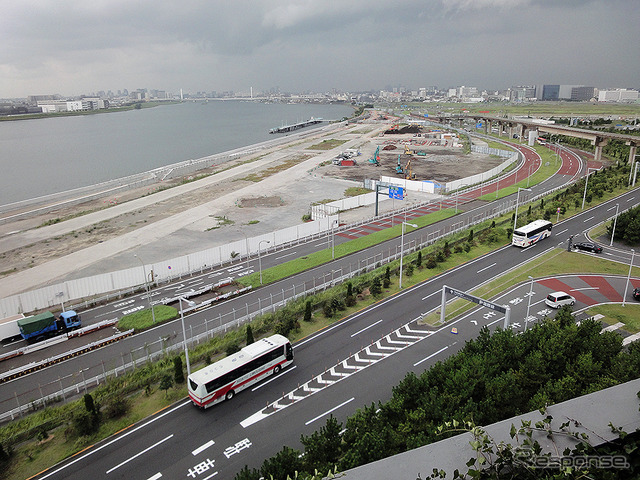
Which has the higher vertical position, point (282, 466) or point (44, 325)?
point (282, 466)

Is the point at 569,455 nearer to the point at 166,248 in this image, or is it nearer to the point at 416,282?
the point at 416,282

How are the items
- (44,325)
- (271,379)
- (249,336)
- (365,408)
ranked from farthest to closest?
(44,325) → (249,336) → (271,379) → (365,408)

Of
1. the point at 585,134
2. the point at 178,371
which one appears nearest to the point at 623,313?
the point at 178,371

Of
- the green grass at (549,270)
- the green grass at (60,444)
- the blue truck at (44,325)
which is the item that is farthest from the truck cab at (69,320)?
the green grass at (549,270)

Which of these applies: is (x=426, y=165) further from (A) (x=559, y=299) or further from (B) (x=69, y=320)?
(B) (x=69, y=320)

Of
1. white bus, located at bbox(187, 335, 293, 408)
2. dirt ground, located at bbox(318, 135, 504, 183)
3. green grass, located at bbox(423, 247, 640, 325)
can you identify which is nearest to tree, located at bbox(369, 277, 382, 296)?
green grass, located at bbox(423, 247, 640, 325)

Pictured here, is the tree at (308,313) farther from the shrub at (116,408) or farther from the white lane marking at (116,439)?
the shrub at (116,408)
